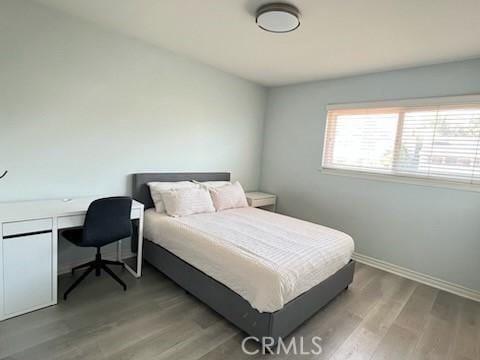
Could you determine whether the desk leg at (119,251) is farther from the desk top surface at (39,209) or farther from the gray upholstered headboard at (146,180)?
the desk top surface at (39,209)

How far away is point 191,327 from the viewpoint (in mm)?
2082

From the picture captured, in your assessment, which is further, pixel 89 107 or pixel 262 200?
pixel 262 200

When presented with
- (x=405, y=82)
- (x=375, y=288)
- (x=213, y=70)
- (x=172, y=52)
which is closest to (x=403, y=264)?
(x=375, y=288)

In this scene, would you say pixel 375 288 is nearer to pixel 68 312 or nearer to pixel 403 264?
pixel 403 264

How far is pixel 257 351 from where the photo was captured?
6.18 feet

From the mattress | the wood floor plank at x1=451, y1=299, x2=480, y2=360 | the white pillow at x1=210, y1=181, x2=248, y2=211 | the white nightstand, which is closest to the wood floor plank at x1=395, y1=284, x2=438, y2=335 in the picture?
the wood floor plank at x1=451, y1=299, x2=480, y2=360

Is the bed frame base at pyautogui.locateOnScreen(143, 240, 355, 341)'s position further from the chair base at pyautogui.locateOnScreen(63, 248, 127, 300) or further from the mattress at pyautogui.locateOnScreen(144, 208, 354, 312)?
the chair base at pyautogui.locateOnScreen(63, 248, 127, 300)

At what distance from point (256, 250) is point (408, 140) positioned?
7.82ft

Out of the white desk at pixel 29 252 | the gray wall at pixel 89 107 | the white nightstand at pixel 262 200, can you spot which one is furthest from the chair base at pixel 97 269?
the white nightstand at pixel 262 200

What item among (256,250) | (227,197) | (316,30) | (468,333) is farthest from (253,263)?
(316,30)

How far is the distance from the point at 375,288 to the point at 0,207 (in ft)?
12.0

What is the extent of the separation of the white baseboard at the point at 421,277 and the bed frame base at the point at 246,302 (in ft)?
3.14

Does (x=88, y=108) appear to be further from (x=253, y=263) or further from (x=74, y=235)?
(x=253, y=263)

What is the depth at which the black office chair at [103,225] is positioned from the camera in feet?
7.41
